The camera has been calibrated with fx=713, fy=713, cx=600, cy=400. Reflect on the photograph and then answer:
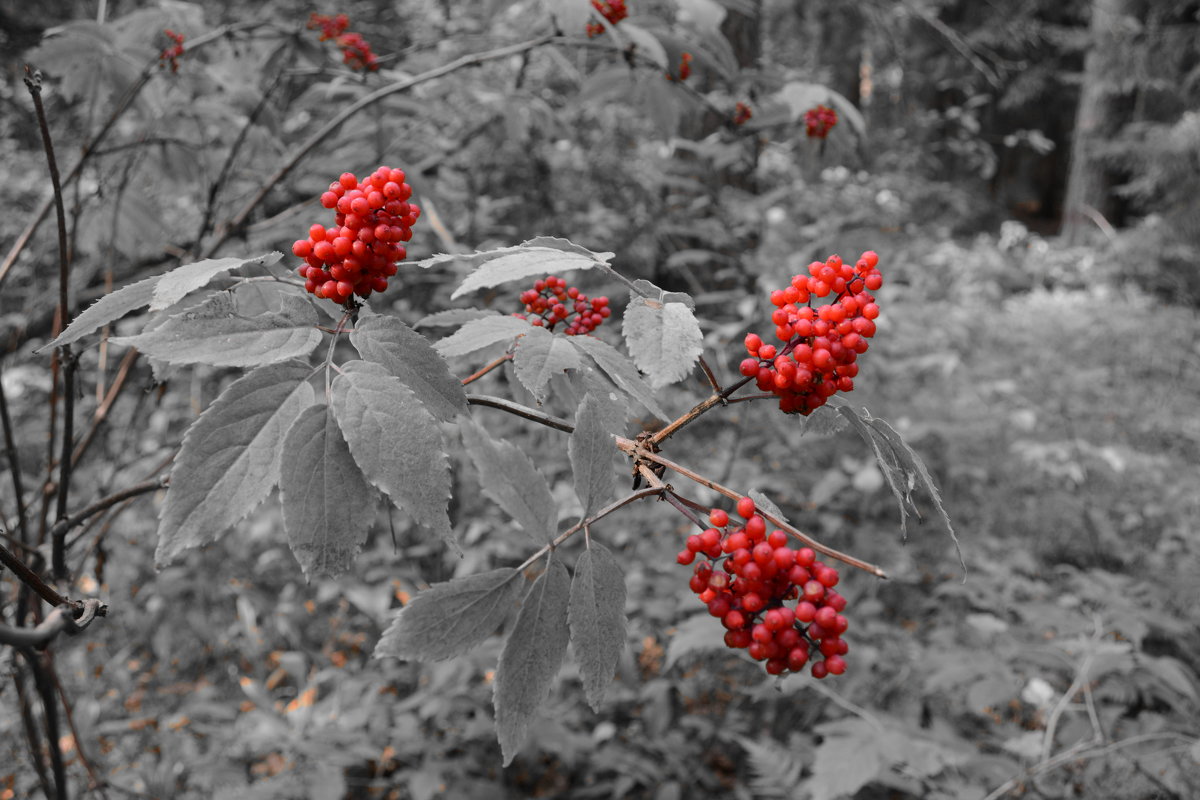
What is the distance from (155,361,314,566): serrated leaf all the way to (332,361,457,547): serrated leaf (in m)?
0.08

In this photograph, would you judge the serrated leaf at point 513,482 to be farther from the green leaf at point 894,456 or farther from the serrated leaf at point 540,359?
the green leaf at point 894,456

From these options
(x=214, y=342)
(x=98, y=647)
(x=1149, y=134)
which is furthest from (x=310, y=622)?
(x=1149, y=134)

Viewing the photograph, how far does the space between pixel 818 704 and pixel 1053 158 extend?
21.2 metres

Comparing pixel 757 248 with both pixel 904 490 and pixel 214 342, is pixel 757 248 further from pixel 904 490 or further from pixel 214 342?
pixel 214 342

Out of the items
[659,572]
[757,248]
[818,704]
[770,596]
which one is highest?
[770,596]

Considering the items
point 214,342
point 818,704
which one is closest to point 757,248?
point 818,704

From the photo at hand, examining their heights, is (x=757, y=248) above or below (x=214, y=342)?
below

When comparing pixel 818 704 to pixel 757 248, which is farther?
pixel 757 248

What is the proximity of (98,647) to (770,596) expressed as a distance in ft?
13.1

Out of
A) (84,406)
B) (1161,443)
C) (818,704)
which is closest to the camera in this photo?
(818,704)

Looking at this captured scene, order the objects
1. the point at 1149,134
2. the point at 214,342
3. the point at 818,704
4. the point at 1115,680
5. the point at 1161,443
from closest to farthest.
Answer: the point at 214,342, the point at 1115,680, the point at 818,704, the point at 1161,443, the point at 1149,134

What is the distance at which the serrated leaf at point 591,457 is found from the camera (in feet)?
2.39

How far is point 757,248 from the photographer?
3.22 meters

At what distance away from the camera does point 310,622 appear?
11.7 feet
